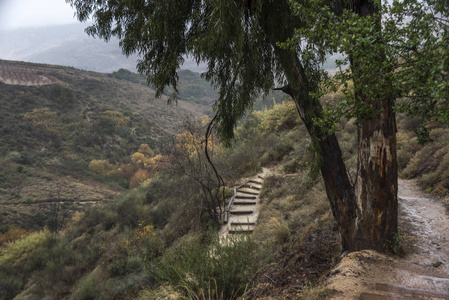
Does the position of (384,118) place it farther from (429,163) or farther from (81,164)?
(81,164)

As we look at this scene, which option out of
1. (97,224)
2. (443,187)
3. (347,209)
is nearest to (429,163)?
(443,187)

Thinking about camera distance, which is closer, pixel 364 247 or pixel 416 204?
pixel 364 247

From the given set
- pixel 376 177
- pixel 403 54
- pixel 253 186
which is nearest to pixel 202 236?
pixel 253 186

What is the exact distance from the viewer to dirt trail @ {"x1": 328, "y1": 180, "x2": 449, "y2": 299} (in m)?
2.60

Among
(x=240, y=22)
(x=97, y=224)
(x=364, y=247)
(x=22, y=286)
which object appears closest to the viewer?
(x=240, y=22)

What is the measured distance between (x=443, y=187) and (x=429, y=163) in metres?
1.38

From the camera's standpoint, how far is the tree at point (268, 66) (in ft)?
10.2

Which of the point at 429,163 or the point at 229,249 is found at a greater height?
the point at 429,163

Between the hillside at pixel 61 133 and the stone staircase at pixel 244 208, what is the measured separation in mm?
13105

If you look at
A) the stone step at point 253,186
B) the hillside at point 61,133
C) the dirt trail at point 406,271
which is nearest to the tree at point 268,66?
the dirt trail at point 406,271

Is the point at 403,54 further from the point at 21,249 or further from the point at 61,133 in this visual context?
the point at 61,133

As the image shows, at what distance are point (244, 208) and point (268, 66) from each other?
6.83 m

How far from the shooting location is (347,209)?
3.53 meters

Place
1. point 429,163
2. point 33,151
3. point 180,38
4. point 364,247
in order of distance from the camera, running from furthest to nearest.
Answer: point 33,151 → point 429,163 → point 180,38 → point 364,247
